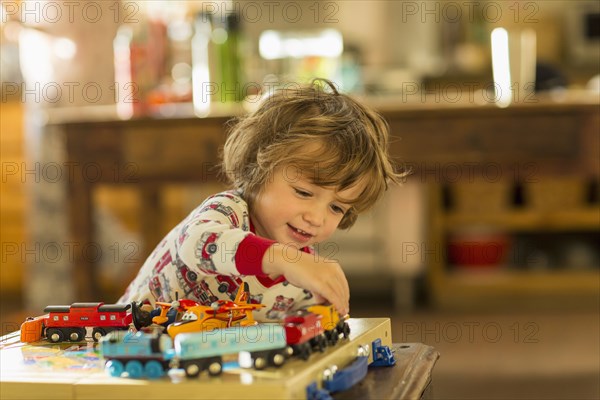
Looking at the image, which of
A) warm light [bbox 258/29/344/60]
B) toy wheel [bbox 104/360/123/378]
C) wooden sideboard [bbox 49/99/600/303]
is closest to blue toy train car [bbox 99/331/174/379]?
toy wheel [bbox 104/360/123/378]

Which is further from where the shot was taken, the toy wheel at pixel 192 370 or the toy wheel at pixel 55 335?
the toy wheel at pixel 55 335

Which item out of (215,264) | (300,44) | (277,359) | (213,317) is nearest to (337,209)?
(215,264)

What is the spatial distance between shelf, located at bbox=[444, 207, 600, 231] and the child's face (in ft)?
8.22

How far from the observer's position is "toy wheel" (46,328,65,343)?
1.00 metres

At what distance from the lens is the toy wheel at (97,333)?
999mm

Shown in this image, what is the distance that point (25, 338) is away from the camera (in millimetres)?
1017

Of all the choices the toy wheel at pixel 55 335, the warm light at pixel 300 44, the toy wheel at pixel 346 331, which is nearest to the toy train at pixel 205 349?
the toy wheel at pixel 346 331

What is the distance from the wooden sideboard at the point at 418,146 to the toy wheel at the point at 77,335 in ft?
4.00

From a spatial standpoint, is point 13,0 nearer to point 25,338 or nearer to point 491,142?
point 491,142

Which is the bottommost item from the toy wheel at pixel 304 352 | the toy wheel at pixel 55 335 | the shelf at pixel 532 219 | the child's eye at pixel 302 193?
the shelf at pixel 532 219

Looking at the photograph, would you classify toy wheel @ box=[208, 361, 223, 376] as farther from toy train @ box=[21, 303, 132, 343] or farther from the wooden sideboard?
the wooden sideboard

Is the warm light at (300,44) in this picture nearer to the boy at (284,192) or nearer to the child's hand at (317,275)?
the boy at (284,192)

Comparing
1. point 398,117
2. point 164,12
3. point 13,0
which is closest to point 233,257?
point 398,117

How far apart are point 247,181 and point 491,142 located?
0.99 meters
